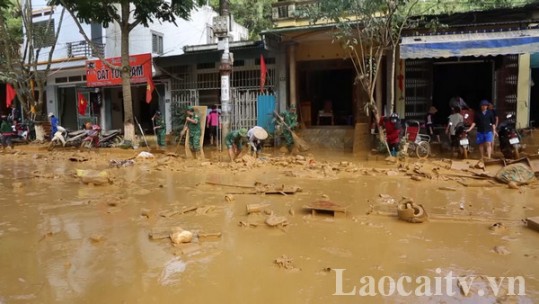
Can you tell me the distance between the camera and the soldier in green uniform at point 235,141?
447 inches

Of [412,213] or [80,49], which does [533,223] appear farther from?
[80,49]

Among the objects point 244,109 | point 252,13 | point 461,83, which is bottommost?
point 244,109

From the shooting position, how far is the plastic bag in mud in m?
8.09

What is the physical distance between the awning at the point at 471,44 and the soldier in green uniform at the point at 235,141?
479 cm

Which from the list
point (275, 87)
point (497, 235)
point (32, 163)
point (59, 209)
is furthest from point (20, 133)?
point (497, 235)

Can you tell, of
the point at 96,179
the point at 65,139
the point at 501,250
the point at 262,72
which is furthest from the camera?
the point at 65,139

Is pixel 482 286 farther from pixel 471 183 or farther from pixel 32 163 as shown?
pixel 32 163

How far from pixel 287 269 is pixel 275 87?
12044 mm

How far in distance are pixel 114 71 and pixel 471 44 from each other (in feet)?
47.5

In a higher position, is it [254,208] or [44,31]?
[44,31]

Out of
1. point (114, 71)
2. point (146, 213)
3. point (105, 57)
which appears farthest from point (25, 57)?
point (146, 213)

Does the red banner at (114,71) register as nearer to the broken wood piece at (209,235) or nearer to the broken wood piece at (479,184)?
the broken wood piece at (479,184)

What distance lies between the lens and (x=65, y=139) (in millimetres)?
16531

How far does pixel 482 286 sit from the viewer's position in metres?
3.78
